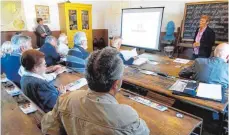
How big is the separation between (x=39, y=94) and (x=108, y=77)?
2.87ft

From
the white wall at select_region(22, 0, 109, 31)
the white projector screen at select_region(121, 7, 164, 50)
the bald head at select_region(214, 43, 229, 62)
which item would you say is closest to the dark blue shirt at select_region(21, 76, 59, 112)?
the bald head at select_region(214, 43, 229, 62)

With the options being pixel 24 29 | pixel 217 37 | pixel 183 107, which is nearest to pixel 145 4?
pixel 217 37

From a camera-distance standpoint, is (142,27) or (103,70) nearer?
(103,70)

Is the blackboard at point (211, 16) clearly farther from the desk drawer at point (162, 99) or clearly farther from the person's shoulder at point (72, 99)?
the person's shoulder at point (72, 99)

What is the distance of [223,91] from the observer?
62.8 inches

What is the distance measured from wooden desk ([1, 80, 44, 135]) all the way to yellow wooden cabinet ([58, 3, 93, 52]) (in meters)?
4.51

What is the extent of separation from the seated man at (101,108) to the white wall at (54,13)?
5051 millimetres

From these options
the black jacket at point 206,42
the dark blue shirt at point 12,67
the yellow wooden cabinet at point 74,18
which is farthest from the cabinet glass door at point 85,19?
the dark blue shirt at point 12,67

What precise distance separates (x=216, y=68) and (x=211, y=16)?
2977 mm

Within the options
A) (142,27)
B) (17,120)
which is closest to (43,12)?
(142,27)

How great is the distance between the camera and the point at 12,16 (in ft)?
15.3

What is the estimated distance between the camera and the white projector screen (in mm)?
3199

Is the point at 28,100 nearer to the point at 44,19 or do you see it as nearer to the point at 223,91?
the point at 223,91

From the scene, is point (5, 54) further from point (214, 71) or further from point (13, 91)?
point (214, 71)
